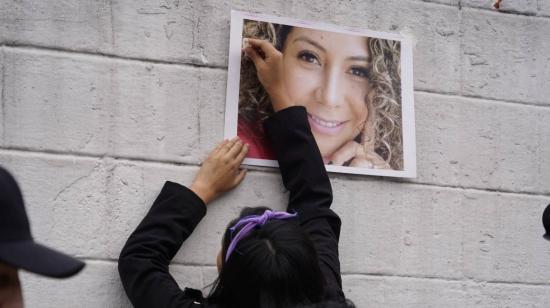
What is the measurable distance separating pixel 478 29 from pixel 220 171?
0.97m

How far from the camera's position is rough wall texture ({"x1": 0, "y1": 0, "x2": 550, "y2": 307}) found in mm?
1696

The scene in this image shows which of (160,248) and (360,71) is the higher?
(360,71)

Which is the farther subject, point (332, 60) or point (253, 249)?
point (332, 60)

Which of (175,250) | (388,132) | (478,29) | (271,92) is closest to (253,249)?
(175,250)

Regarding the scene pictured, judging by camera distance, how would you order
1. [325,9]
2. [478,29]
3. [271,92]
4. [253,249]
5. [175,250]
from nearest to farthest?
[253,249]
[175,250]
[271,92]
[325,9]
[478,29]

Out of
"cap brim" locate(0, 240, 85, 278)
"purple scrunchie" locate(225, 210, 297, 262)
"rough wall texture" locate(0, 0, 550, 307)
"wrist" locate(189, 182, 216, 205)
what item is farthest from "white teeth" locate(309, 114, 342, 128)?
"cap brim" locate(0, 240, 85, 278)

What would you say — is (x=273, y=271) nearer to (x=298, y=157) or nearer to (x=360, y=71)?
(x=298, y=157)

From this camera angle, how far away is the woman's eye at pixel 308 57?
1894mm

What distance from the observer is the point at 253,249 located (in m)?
1.33

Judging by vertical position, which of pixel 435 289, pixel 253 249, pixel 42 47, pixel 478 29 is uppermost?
pixel 478 29

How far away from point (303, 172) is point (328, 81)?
319mm

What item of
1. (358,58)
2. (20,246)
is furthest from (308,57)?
(20,246)

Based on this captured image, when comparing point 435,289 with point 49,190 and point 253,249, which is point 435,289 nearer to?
point 253,249

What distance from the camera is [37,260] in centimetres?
94
